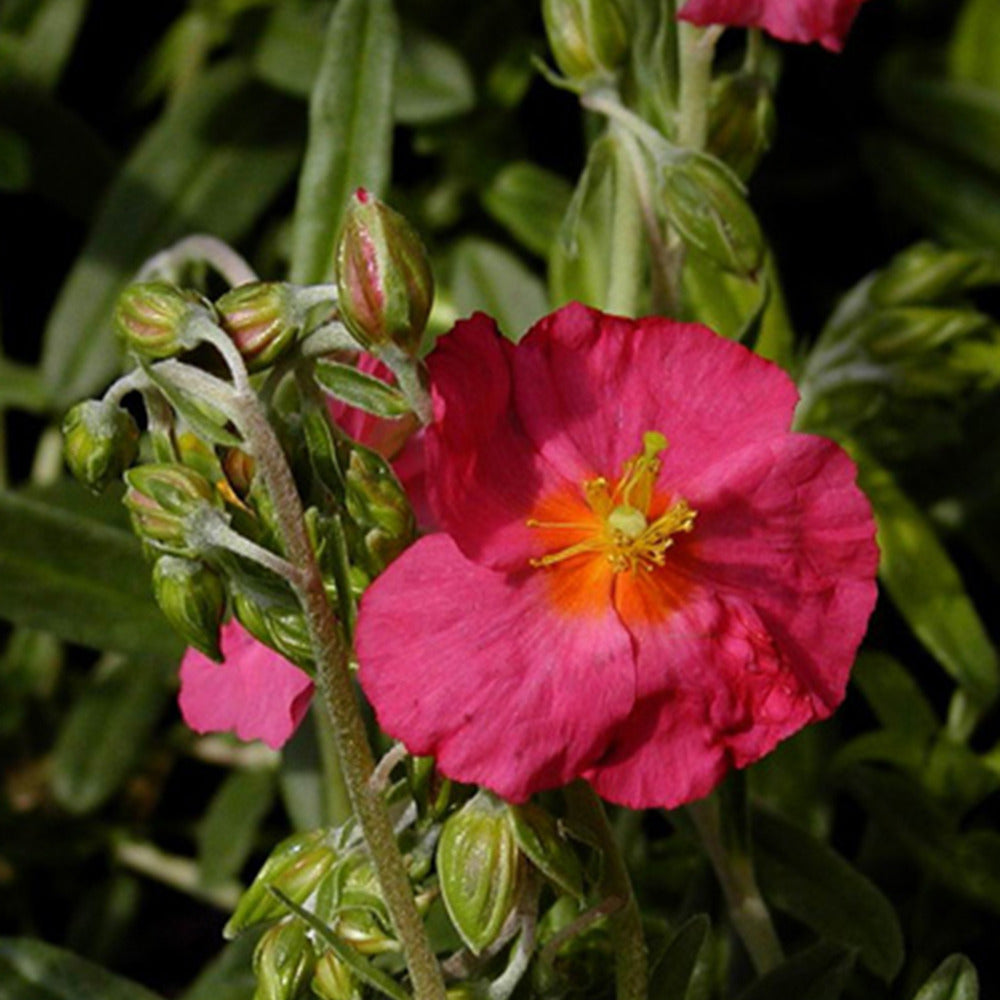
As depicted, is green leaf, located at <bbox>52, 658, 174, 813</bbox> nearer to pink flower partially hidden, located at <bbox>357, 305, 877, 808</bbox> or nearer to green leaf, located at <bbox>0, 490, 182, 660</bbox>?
green leaf, located at <bbox>0, 490, 182, 660</bbox>

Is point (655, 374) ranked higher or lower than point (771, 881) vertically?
higher

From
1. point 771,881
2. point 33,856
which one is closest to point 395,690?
point 771,881

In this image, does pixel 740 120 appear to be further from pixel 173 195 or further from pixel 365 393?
pixel 173 195

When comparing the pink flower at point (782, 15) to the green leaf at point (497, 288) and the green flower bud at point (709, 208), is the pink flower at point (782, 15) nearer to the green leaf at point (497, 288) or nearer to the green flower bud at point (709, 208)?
the green flower bud at point (709, 208)

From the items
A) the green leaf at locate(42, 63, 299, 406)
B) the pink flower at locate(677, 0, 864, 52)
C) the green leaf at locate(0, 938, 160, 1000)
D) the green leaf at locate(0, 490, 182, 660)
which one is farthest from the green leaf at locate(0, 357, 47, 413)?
the pink flower at locate(677, 0, 864, 52)

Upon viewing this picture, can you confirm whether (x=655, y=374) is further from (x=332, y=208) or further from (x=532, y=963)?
(x=332, y=208)

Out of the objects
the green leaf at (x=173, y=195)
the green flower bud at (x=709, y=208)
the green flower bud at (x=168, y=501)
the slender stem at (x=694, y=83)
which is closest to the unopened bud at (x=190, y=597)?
the green flower bud at (x=168, y=501)
